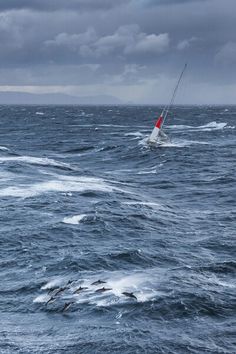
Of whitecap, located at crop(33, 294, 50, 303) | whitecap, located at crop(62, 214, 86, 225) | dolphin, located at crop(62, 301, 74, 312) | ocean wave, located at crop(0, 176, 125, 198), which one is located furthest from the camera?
ocean wave, located at crop(0, 176, 125, 198)

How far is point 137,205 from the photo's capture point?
6556 cm

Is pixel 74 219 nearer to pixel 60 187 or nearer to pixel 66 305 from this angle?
pixel 60 187

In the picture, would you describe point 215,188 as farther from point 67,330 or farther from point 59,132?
point 59,132

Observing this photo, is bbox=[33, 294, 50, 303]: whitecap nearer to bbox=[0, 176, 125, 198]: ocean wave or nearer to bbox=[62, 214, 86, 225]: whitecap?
bbox=[62, 214, 86, 225]: whitecap

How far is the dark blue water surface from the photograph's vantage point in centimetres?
3238

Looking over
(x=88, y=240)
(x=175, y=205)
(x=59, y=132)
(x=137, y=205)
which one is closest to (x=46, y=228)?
(x=88, y=240)

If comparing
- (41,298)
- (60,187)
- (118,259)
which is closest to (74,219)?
(118,259)

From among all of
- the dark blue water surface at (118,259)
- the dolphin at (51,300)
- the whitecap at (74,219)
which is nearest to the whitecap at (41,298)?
the dark blue water surface at (118,259)

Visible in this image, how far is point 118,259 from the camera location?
45.8 meters

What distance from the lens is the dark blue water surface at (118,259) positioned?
32.4m

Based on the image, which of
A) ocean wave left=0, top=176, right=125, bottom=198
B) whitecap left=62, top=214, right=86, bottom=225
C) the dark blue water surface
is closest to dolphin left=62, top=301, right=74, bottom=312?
the dark blue water surface

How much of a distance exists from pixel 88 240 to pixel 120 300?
1439cm

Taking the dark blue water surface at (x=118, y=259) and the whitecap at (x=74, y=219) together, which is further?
the whitecap at (x=74, y=219)

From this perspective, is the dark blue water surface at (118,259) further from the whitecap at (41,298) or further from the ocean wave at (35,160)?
the ocean wave at (35,160)
